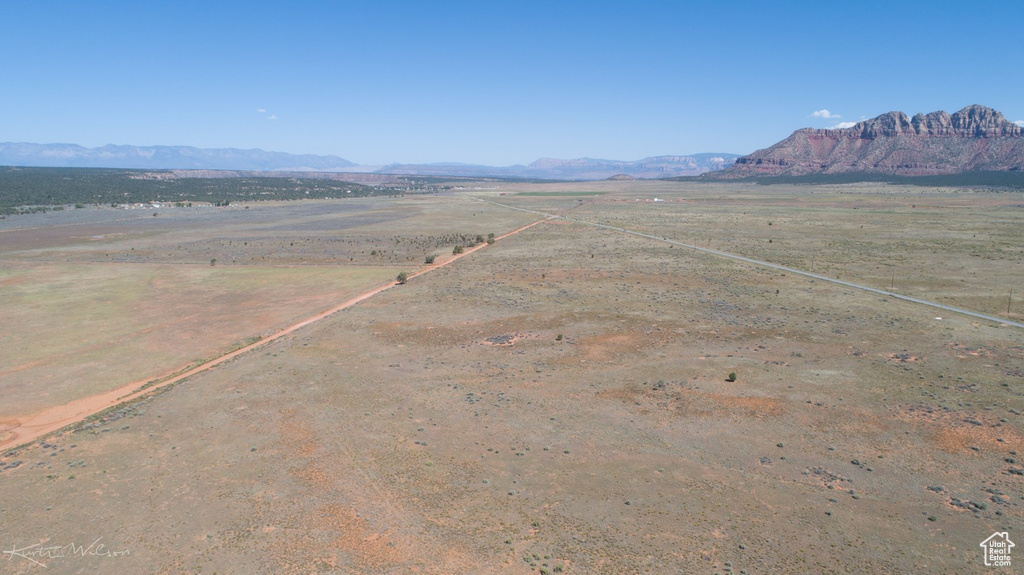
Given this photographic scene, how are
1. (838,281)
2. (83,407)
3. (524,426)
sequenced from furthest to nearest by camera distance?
(838,281) < (83,407) < (524,426)

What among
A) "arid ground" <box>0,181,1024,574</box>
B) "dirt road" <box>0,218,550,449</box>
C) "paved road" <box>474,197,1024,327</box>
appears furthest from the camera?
"paved road" <box>474,197,1024,327</box>

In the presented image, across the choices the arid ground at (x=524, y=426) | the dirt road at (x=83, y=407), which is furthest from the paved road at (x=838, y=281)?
the dirt road at (x=83, y=407)

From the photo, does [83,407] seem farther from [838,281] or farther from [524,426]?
[838,281]

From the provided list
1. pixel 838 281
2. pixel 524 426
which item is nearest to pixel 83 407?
pixel 524 426

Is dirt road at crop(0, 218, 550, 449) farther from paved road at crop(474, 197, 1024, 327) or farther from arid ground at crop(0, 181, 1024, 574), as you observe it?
paved road at crop(474, 197, 1024, 327)

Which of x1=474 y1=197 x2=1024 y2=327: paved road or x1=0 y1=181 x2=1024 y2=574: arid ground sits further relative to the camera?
x1=474 y1=197 x2=1024 y2=327: paved road

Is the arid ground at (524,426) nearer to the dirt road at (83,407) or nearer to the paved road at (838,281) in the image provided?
the dirt road at (83,407)

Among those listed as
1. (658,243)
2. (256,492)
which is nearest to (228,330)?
(256,492)

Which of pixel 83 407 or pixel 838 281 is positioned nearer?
pixel 83 407

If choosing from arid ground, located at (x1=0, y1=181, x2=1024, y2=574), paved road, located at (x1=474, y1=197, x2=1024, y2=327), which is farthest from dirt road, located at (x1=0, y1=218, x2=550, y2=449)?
paved road, located at (x1=474, y1=197, x2=1024, y2=327)
